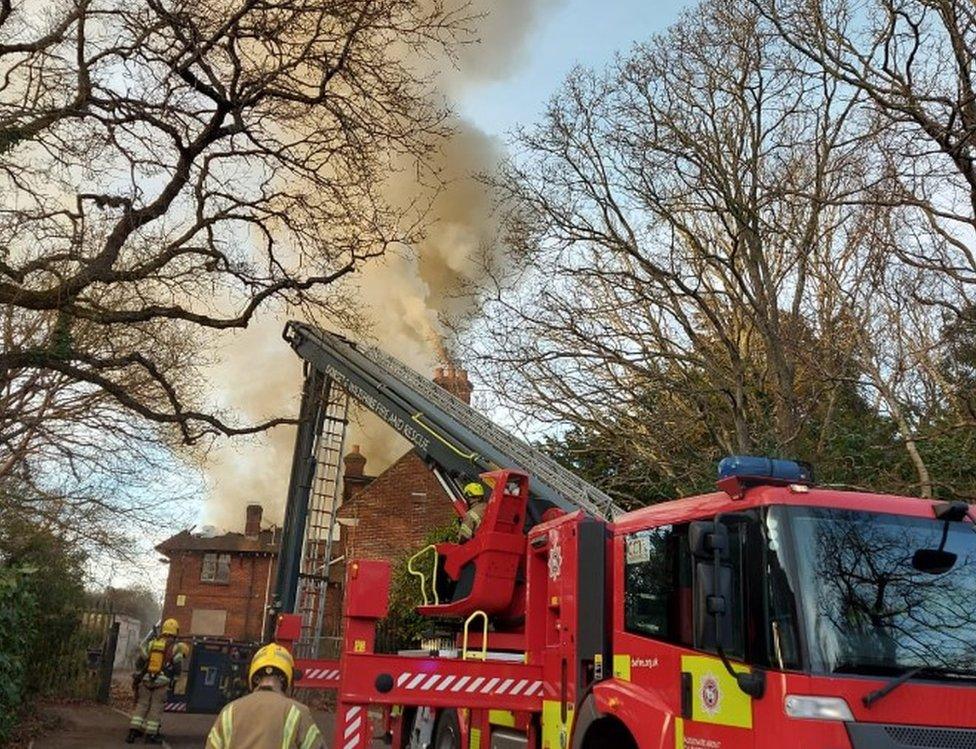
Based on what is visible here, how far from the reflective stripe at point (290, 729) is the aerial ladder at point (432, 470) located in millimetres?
A: 4625

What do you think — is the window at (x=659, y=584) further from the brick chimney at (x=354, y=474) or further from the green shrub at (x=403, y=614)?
the brick chimney at (x=354, y=474)

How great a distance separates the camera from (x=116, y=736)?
13.3m

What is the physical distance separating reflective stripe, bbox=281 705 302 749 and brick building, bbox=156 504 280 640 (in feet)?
142

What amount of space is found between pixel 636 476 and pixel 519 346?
131 inches

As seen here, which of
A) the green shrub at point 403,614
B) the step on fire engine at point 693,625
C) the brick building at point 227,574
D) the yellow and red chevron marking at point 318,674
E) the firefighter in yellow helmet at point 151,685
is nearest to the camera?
the step on fire engine at point 693,625

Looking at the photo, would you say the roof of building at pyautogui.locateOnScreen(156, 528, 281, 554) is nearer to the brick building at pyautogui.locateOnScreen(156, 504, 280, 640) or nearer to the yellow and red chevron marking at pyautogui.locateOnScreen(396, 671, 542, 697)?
the brick building at pyautogui.locateOnScreen(156, 504, 280, 640)

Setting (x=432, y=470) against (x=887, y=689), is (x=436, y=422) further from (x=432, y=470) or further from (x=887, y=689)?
(x=887, y=689)

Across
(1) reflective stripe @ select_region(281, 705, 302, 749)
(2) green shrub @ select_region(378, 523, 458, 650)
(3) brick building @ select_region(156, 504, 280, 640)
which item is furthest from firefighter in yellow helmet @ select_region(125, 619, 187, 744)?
(3) brick building @ select_region(156, 504, 280, 640)

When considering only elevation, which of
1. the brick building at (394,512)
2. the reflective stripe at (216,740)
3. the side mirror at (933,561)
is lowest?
the reflective stripe at (216,740)

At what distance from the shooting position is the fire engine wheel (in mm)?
8148

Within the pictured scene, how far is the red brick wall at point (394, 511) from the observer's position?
28.8 meters

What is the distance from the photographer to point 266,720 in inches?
132

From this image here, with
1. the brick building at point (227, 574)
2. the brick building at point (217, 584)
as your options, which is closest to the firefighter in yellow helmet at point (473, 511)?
the brick building at point (227, 574)

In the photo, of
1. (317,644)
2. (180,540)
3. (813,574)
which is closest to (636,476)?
(317,644)
